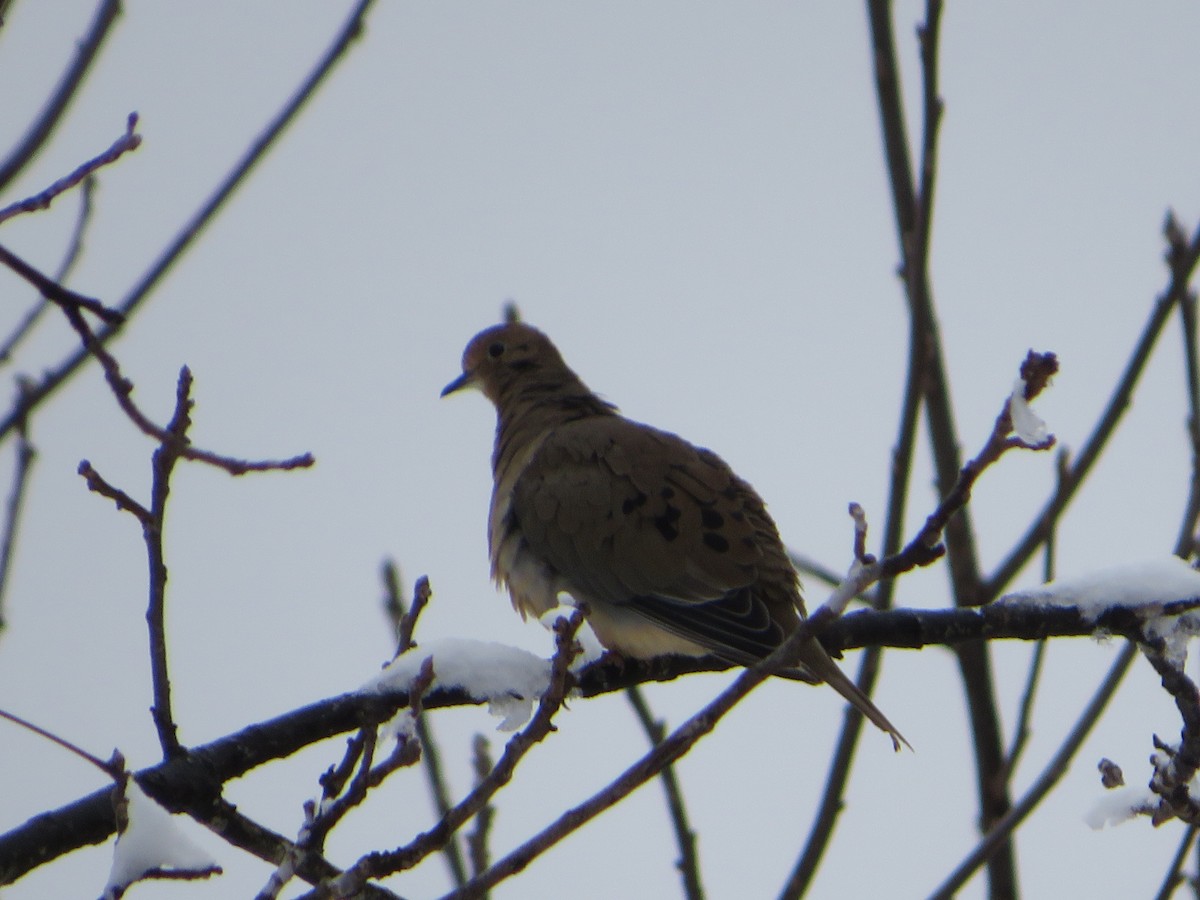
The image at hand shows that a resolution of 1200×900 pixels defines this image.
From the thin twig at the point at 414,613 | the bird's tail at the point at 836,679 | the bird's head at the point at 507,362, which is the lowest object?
the thin twig at the point at 414,613

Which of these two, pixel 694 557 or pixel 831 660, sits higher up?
pixel 694 557

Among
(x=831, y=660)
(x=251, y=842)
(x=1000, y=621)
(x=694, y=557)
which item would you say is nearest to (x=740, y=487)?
(x=694, y=557)

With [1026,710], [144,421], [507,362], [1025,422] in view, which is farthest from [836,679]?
[507,362]

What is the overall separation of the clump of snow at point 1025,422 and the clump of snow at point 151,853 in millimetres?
1080

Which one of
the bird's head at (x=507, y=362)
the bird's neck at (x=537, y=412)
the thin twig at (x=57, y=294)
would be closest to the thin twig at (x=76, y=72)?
the thin twig at (x=57, y=294)

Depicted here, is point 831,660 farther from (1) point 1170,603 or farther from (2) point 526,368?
(2) point 526,368

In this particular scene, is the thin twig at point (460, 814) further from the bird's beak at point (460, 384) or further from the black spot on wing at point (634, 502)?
the bird's beak at point (460, 384)

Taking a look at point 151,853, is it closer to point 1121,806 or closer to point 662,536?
point 1121,806

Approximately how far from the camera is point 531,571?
442 centimetres

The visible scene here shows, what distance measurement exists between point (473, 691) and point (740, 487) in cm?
221

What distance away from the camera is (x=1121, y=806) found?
7.23 ft

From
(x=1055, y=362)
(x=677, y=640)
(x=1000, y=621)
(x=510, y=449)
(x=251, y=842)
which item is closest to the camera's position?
(x=1055, y=362)

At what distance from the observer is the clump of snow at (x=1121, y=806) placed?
7.17 ft

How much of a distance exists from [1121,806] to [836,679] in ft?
3.55
